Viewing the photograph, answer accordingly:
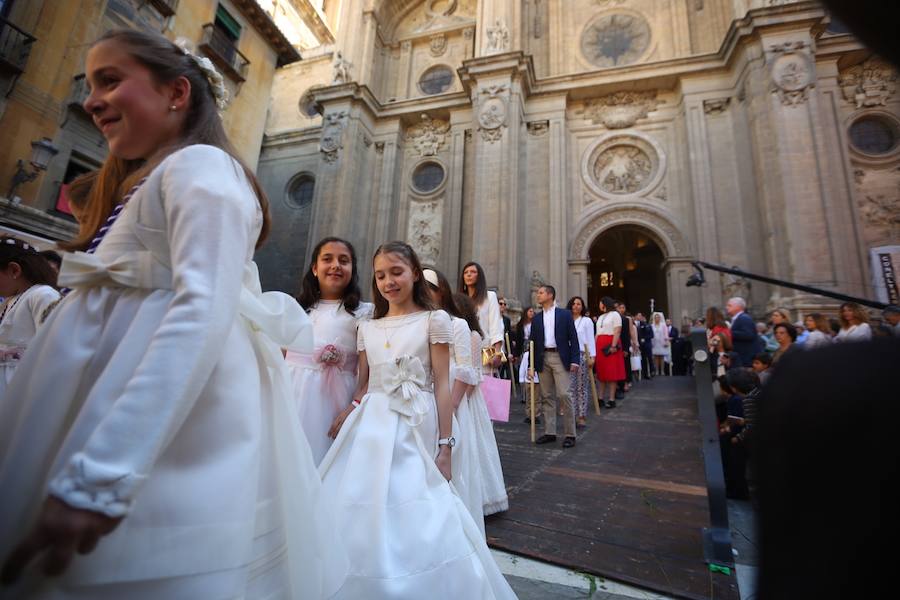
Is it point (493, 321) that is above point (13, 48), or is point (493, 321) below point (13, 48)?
below

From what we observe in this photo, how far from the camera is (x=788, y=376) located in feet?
1.52

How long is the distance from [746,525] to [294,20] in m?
26.5

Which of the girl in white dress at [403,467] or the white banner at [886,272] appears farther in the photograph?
the white banner at [886,272]

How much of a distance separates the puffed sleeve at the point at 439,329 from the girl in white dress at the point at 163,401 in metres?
1.05

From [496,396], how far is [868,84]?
52.8ft

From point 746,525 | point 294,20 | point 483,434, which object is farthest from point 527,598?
point 294,20

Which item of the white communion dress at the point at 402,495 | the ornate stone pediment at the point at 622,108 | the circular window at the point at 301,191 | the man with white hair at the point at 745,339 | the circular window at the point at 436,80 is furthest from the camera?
the circular window at the point at 301,191

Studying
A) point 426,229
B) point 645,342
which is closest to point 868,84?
point 645,342

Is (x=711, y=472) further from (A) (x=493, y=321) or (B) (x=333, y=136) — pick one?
(B) (x=333, y=136)

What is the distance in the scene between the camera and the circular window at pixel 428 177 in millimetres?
16250

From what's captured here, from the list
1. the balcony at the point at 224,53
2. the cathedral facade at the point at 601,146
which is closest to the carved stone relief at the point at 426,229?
the cathedral facade at the point at 601,146

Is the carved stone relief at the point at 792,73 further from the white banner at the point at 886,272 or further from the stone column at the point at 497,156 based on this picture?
the stone column at the point at 497,156

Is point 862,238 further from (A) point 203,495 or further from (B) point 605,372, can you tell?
(A) point 203,495

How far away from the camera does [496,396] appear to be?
3.83 meters
